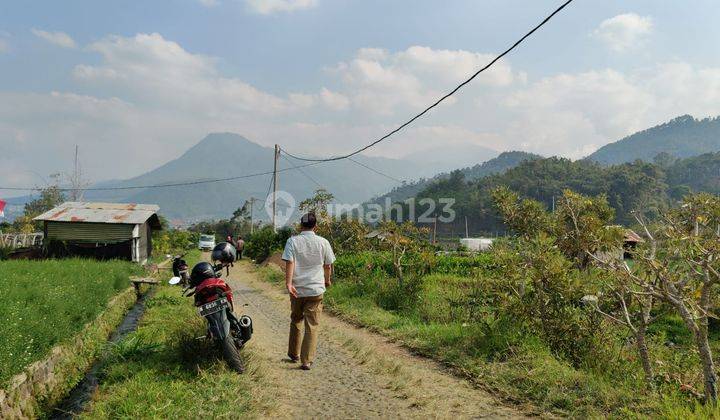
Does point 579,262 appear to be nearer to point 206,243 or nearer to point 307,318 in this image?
point 307,318

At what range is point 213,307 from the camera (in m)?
5.57

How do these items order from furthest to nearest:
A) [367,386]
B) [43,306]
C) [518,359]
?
[43,306]
[518,359]
[367,386]

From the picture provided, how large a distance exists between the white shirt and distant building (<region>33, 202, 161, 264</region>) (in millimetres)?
19833

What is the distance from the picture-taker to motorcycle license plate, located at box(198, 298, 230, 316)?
553 centimetres

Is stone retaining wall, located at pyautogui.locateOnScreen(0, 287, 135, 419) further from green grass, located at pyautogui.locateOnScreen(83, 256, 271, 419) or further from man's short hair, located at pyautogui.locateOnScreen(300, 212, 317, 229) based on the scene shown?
man's short hair, located at pyautogui.locateOnScreen(300, 212, 317, 229)

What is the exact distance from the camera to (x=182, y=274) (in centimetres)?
645

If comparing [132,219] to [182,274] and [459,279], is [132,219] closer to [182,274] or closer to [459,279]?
[459,279]

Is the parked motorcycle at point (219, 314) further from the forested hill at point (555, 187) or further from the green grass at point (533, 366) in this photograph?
the forested hill at point (555, 187)

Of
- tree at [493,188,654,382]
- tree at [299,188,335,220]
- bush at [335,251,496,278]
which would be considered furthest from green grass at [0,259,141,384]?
tree at [299,188,335,220]

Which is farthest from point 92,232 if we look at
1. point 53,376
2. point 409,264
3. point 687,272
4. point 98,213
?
point 687,272

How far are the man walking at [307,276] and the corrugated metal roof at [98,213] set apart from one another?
64.9 feet

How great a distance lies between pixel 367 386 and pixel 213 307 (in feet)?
6.48

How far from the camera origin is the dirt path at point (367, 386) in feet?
15.2

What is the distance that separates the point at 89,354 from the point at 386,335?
16.8ft
